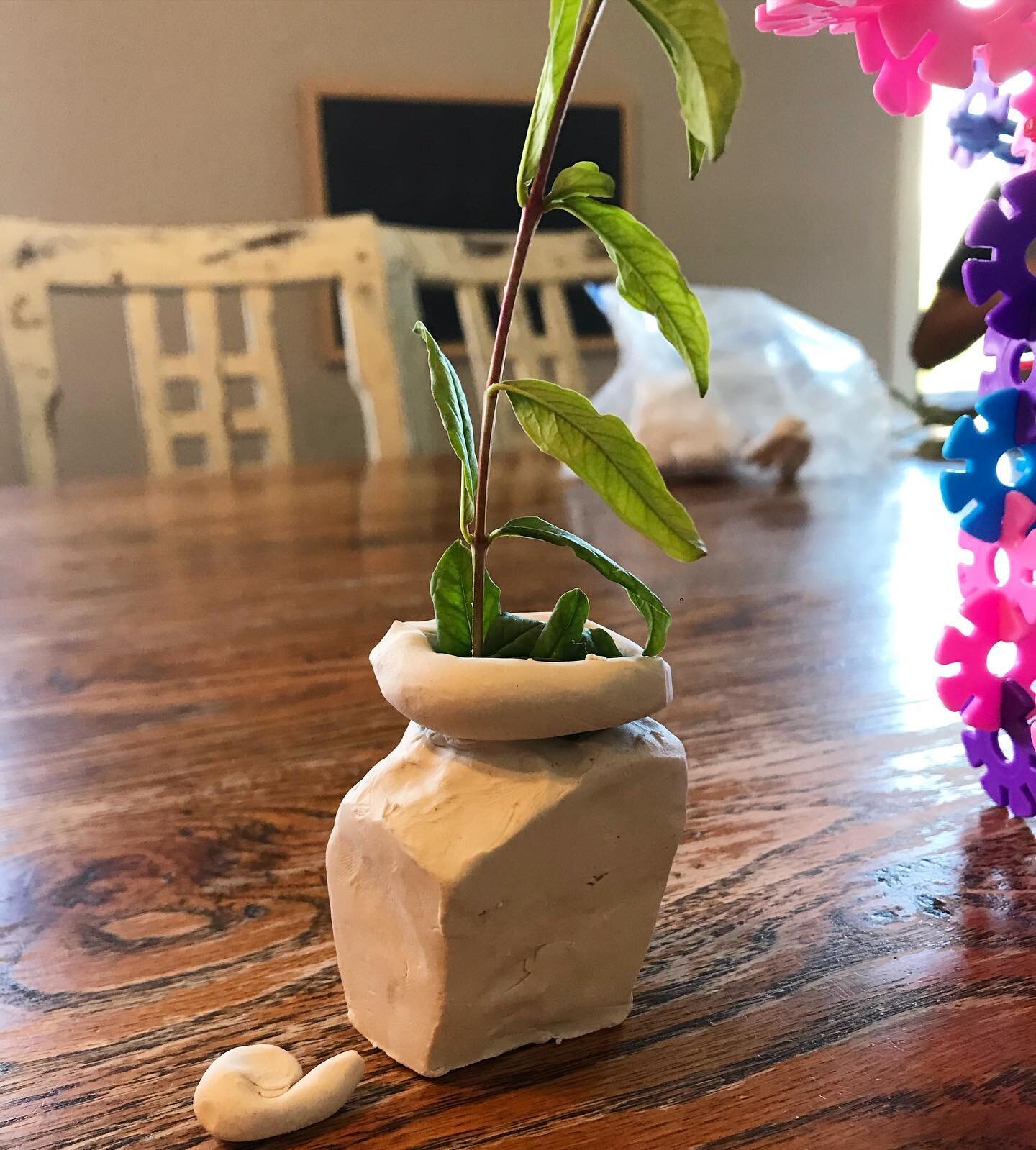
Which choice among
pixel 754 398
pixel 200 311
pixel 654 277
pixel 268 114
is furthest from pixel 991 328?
pixel 268 114

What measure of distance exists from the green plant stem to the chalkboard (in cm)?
211

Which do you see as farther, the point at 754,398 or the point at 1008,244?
the point at 754,398

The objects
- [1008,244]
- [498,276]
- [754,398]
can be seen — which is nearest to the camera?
[1008,244]

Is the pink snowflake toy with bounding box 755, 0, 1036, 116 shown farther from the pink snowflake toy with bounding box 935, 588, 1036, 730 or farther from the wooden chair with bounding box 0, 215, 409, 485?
the wooden chair with bounding box 0, 215, 409, 485

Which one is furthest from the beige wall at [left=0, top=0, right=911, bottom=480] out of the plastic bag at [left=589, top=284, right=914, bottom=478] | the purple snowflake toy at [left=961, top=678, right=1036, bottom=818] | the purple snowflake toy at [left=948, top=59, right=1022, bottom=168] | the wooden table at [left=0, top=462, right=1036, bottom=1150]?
the purple snowflake toy at [left=961, top=678, right=1036, bottom=818]

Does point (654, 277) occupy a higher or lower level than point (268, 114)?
lower

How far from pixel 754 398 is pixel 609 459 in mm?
1250

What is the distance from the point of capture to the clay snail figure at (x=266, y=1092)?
0.23m

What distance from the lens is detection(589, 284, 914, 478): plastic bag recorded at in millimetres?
1271

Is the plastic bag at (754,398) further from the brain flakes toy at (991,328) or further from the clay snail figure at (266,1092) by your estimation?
the clay snail figure at (266,1092)

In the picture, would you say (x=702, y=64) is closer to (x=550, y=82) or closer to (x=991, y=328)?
(x=550, y=82)

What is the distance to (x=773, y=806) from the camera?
0.40 metres

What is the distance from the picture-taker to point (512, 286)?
23 centimetres

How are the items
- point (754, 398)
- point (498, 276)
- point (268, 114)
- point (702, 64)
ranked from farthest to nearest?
point (268, 114) < point (498, 276) < point (754, 398) < point (702, 64)
